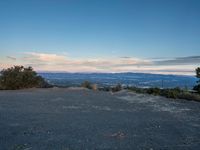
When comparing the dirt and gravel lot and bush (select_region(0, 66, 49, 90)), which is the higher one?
bush (select_region(0, 66, 49, 90))

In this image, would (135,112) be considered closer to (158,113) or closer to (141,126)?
(158,113)

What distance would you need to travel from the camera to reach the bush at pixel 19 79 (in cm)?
3316

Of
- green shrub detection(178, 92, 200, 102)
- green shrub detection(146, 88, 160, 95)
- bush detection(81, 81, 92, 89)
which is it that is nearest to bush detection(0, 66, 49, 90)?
bush detection(81, 81, 92, 89)

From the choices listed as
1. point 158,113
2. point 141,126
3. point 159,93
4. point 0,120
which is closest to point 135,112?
point 158,113

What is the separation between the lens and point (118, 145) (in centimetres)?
902

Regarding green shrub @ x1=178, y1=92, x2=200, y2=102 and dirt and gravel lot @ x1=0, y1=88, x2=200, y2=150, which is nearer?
dirt and gravel lot @ x1=0, y1=88, x2=200, y2=150

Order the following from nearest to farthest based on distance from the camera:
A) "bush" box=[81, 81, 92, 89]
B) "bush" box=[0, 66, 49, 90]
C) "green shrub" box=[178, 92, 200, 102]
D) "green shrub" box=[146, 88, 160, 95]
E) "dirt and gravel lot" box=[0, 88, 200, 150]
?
"dirt and gravel lot" box=[0, 88, 200, 150]
"green shrub" box=[178, 92, 200, 102]
"green shrub" box=[146, 88, 160, 95]
"bush" box=[0, 66, 49, 90]
"bush" box=[81, 81, 92, 89]

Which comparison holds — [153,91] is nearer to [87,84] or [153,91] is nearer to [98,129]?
[87,84]

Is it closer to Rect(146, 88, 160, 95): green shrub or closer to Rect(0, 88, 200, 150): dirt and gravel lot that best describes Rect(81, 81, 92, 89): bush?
Rect(146, 88, 160, 95): green shrub

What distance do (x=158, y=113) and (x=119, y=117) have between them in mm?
2256

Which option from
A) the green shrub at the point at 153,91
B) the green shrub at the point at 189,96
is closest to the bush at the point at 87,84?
the green shrub at the point at 153,91

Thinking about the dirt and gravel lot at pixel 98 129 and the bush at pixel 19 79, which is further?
the bush at pixel 19 79

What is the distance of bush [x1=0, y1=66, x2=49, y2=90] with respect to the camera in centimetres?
3316

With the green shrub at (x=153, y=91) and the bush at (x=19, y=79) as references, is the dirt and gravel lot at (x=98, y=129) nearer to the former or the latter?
the green shrub at (x=153, y=91)
